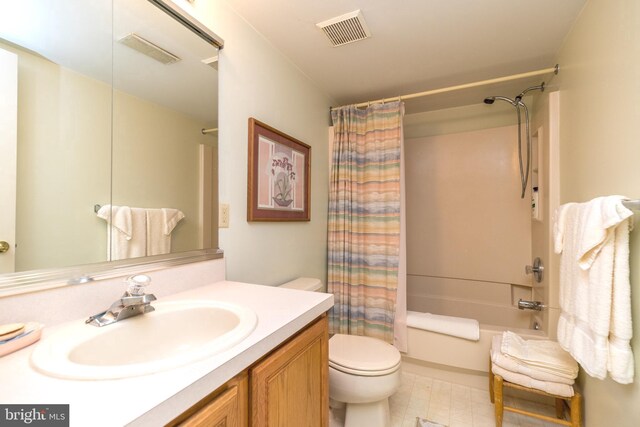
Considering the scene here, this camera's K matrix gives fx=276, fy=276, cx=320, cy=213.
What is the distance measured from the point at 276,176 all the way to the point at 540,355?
1.77 m

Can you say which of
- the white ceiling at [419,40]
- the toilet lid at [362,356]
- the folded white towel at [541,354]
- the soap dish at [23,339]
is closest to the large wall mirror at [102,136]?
the soap dish at [23,339]

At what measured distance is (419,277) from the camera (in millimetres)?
2902

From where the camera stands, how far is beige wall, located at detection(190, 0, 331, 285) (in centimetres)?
138

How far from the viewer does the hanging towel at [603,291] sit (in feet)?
3.21

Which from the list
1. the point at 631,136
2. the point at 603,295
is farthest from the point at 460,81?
the point at 603,295

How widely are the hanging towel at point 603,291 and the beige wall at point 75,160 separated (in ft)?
5.49

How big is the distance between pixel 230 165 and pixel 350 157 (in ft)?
3.80

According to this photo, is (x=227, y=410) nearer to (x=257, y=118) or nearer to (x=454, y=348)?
(x=257, y=118)

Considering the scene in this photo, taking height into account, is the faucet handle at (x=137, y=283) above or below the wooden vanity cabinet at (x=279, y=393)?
above

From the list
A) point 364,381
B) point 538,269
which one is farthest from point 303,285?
point 538,269

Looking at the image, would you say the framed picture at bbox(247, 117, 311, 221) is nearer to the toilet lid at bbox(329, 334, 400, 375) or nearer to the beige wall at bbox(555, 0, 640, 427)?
the toilet lid at bbox(329, 334, 400, 375)

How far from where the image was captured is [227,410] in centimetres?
62

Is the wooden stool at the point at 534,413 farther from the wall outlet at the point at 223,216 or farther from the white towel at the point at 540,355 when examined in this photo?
the wall outlet at the point at 223,216

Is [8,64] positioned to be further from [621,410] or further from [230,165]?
[621,410]
